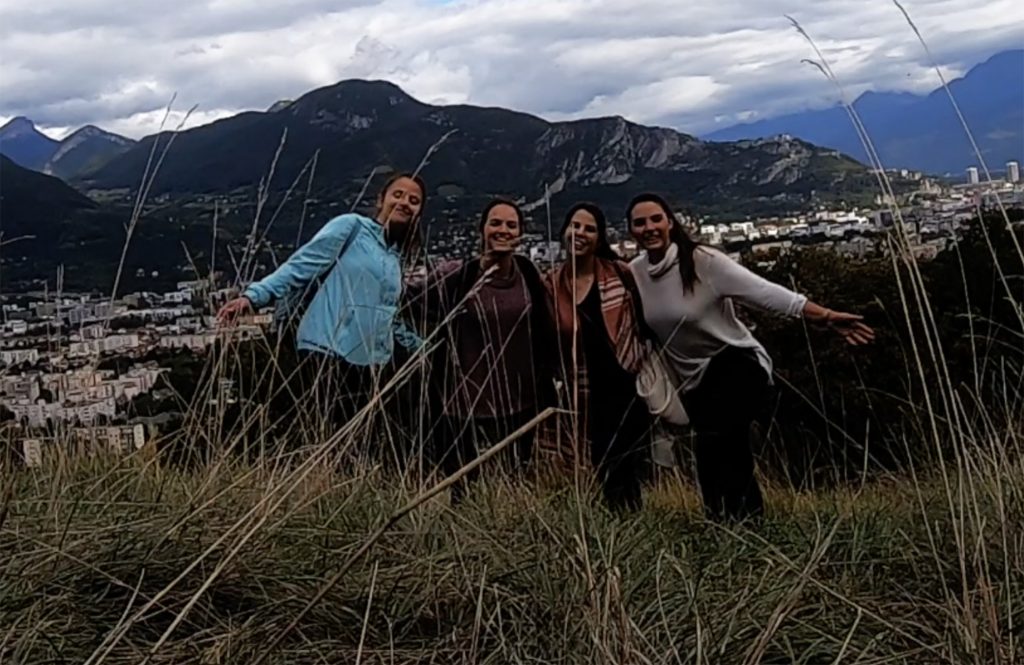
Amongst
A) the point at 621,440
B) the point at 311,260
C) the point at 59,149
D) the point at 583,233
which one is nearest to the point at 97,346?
the point at 311,260

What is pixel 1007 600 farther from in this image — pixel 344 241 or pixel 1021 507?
pixel 344 241

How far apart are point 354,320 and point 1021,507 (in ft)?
7.46

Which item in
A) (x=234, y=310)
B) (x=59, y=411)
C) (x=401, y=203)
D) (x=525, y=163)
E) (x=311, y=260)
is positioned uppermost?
(x=525, y=163)

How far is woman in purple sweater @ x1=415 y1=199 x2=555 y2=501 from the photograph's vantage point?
13.4ft

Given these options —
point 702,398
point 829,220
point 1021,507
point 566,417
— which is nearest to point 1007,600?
point 1021,507

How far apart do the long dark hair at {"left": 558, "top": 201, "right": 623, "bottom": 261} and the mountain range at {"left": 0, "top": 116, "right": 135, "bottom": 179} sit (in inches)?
174

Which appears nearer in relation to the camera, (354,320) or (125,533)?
(125,533)

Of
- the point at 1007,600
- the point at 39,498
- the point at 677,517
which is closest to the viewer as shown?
the point at 1007,600

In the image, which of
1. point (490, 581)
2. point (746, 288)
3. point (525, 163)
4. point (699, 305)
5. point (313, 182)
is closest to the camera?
point (490, 581)

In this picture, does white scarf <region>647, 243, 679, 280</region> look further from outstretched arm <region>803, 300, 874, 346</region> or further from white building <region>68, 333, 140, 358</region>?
white building <region>68, 333, 140, 358</region>

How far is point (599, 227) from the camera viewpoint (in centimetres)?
413

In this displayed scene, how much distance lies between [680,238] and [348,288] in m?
1.13

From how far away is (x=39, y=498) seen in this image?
2.73 metres

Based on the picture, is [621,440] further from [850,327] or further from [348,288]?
[348,288]
